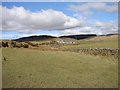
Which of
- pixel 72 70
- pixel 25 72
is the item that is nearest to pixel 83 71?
pixel 72 70

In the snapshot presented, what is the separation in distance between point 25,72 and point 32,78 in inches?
87.8

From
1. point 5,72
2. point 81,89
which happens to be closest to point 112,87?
point 81,89

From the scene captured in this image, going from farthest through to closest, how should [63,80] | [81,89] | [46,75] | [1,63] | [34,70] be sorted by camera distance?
1. [1,63]
2. [34,70]
3. [46,75]
4. [63,80]
5. [81,89]

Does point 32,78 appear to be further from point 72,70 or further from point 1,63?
point 1,63

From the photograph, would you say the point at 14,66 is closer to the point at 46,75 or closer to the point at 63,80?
the point at 46,75

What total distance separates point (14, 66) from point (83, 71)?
638 centimetres

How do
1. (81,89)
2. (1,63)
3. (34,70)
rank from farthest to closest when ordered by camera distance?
(1,63) → (34,70) → (81,89)

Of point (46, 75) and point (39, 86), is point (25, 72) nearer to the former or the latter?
point (46, 75)

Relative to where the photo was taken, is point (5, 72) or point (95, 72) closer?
point (5, 72)

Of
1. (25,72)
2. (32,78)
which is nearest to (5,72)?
(25,72)

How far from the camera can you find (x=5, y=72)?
19844 mm

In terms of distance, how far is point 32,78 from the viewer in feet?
59.6

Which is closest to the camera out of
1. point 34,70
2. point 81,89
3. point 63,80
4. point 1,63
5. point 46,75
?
point 81,89

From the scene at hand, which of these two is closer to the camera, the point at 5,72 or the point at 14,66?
the point at 5,72
